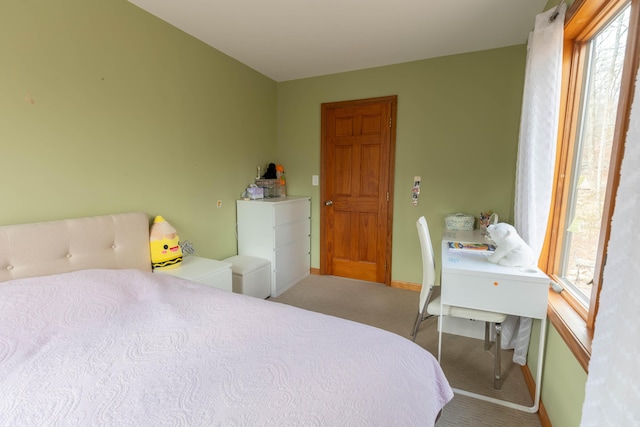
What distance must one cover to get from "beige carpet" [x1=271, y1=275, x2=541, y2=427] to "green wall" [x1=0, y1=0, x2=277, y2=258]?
1.16 m

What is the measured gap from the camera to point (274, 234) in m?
3.06

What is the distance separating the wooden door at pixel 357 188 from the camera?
3344 millimetres

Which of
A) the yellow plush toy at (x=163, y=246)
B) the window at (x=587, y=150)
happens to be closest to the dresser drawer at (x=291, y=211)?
the yellow plush toy at (x=163, y=246)

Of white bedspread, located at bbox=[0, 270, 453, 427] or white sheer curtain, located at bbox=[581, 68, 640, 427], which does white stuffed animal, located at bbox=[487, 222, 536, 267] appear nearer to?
white bedspread, located at bbox=[0, 270, 453, 427]

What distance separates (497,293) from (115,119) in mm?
2681

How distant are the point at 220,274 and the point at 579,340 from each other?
2.20 metres

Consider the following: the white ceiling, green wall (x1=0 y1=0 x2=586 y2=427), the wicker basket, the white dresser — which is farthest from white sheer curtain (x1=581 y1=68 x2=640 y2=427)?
the white dresser

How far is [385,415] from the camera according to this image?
861 millimetres

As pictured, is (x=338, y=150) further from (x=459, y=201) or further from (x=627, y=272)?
(x=627, y=272)

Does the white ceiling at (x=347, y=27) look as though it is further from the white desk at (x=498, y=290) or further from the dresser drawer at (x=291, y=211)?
the white desk at (x=498, y=290)

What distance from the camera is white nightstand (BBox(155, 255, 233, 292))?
217cm

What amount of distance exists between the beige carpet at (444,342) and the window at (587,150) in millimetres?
637

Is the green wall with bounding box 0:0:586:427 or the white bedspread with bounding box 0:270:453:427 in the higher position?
the green wall with bounding box 0:0:586:427

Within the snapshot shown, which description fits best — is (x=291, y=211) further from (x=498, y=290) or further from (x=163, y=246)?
(x=498, y=290)
